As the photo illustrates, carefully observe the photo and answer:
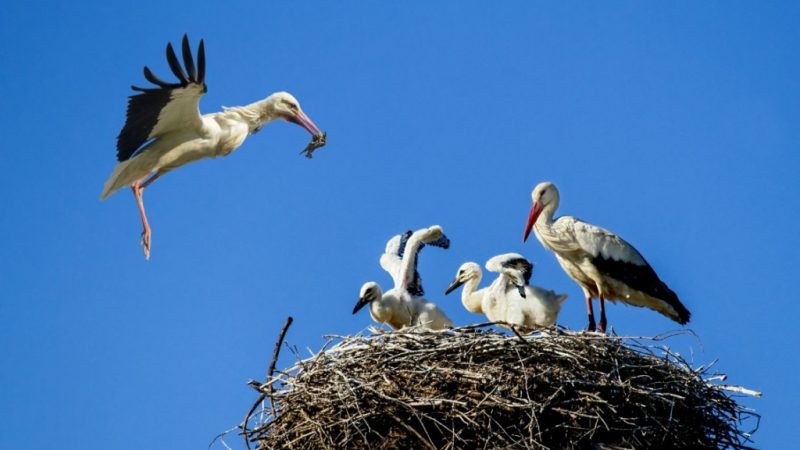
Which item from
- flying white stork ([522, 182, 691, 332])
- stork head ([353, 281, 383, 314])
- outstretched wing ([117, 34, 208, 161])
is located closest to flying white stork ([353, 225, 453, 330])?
stork head ([353, 281, 383, 314])

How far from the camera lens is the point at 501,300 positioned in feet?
31.1

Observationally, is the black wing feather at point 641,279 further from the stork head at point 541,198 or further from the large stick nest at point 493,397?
the large stick nest at point 493,397

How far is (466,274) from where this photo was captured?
10062mm

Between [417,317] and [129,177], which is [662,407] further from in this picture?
[129,177]

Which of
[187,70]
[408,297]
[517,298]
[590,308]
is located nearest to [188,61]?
[187,70]

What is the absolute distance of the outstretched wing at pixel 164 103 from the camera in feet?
31.7

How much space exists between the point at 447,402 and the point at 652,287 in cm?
342

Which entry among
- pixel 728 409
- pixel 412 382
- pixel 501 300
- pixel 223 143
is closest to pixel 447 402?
pixel 412 382

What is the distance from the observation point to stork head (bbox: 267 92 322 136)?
11203mm

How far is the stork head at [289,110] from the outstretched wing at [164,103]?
1.15 m

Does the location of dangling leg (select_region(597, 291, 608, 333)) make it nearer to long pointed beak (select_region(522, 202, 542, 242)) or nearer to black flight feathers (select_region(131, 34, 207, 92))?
long pointed beak (select_region(522, 202, 542, 242))

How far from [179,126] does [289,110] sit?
4.08 ft

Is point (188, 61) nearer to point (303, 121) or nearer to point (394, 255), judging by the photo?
point (303, 121)

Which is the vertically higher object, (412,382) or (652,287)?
(652,287)
